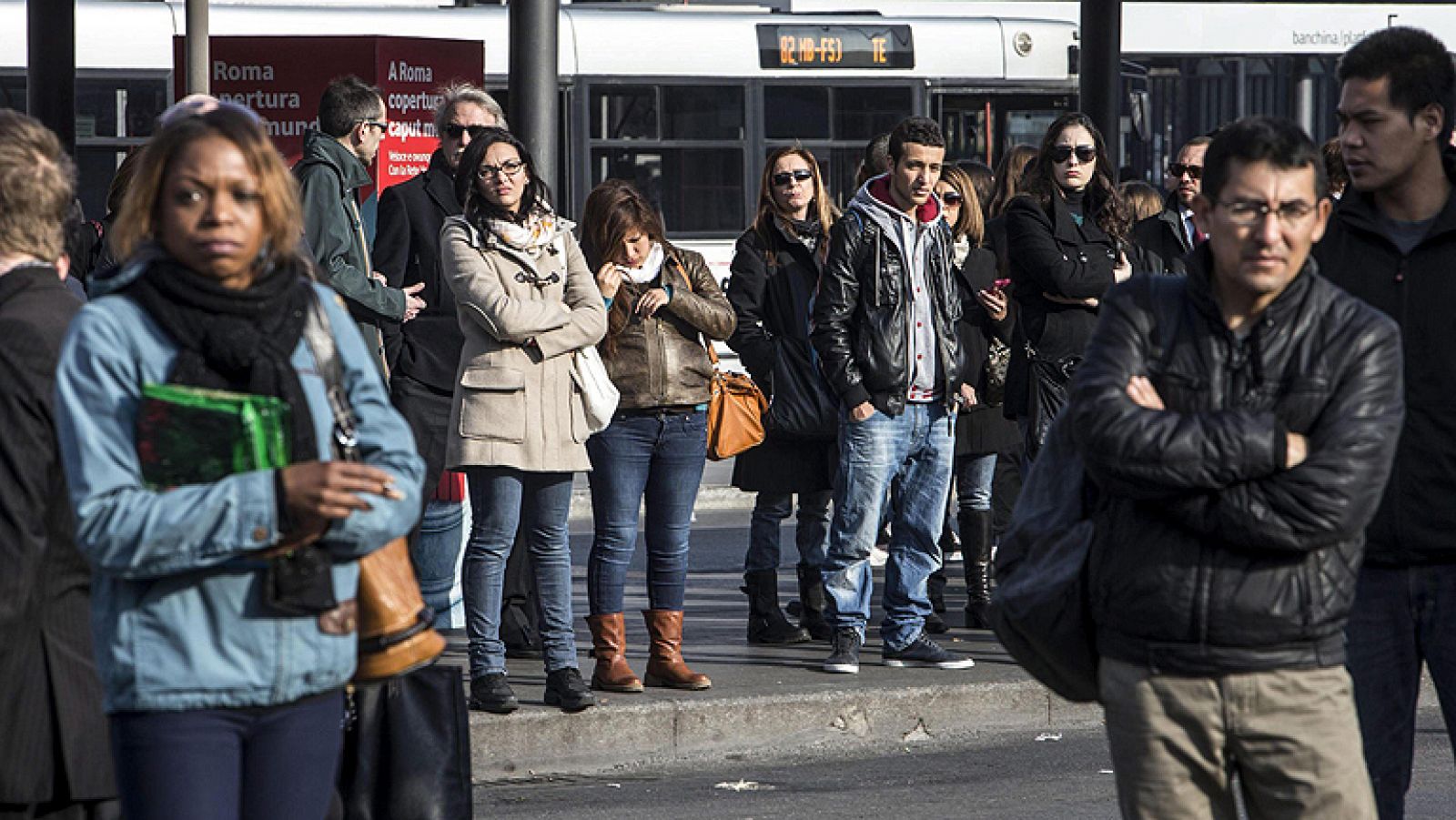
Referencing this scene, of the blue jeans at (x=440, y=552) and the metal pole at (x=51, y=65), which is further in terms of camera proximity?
the metal pole at (x=51, y=65)

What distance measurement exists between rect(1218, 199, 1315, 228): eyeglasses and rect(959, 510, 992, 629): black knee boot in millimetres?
5321

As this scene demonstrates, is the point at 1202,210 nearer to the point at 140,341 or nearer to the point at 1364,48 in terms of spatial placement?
the point at 1364,48

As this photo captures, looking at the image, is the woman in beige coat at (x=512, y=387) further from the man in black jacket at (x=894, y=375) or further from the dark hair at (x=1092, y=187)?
the dark hair at (x=1092, y=187)

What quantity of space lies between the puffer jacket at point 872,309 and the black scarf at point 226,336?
4.48 metres

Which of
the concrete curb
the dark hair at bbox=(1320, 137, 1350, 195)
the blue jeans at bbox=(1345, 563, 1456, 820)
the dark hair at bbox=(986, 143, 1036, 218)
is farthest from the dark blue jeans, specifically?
the dark hair at bbox=(986, 143, 1036, 218)

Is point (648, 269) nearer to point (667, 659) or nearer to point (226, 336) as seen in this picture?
point (667, 659)

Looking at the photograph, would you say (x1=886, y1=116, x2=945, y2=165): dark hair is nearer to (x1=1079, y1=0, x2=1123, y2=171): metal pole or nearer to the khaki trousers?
(x1=1079, y1=0, x2=1123, y2=171): metal pole

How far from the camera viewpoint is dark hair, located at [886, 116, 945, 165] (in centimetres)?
768

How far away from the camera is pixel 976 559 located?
905cm

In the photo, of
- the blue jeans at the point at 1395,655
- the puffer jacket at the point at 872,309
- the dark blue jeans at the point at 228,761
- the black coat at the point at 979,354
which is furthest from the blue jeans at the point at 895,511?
the dark blue jeans at the point at 228,761

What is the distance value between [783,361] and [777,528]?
0.73 meters

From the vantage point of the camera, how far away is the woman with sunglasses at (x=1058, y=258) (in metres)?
7.82

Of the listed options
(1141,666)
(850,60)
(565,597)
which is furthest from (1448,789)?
(850,60)

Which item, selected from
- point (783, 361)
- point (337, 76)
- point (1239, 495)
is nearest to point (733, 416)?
point (783, 361)
